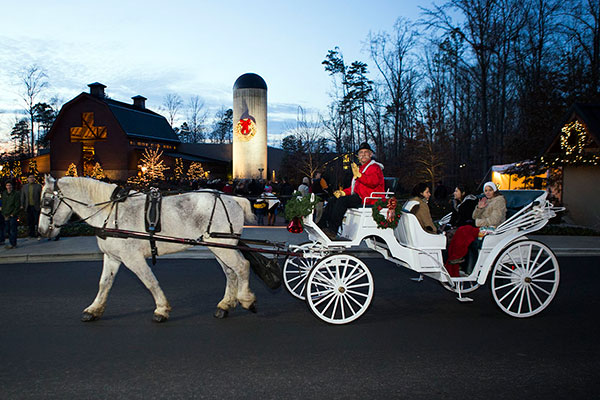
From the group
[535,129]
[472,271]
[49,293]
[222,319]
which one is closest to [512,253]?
[472,271]

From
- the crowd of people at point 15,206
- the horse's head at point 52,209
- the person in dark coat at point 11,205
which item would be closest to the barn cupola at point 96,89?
the crowd of people at point 15,206

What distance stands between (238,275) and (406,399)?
2.89 m

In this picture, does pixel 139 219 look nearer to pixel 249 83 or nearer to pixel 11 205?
pixel 11 205

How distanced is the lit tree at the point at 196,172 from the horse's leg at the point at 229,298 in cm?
3694

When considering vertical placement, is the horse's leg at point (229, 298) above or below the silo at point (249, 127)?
below

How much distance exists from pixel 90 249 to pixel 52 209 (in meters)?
5.67

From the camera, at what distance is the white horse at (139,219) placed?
5738 mm

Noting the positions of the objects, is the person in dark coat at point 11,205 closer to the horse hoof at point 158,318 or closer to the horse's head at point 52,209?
the horse's head at point 52,209

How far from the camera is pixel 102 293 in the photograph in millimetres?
5742

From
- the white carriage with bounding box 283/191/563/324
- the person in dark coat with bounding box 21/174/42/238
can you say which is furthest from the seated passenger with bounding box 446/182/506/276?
the person in dark coat with bounding box 21/174/42/238

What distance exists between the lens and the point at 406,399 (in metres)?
3.67

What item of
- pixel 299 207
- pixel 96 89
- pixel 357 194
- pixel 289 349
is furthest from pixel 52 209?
pixel 96 89

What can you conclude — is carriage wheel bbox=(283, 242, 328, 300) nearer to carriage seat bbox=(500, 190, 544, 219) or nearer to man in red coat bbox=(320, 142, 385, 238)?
man in red coat bbox=(320, 142, 385, 238)

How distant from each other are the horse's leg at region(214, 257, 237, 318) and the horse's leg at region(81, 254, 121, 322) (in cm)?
135
